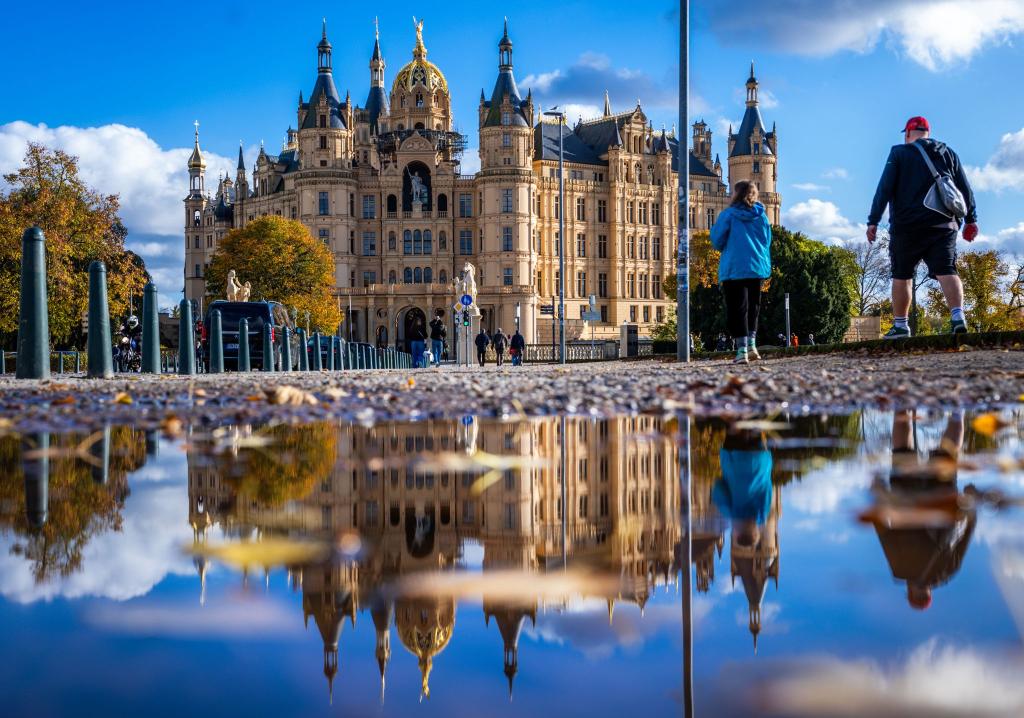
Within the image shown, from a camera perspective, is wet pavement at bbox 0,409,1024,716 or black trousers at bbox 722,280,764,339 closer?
wet pavement at bbox 0,409,1024,716

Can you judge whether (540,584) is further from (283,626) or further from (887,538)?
(887,538)

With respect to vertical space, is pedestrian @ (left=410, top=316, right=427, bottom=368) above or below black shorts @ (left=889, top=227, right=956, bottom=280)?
below

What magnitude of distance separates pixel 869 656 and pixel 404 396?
592cm

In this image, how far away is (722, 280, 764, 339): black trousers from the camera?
476 inches

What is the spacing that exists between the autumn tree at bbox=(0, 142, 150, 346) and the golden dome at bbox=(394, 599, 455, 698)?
38165 mm

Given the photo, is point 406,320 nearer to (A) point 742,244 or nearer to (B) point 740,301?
(B) point 740,301

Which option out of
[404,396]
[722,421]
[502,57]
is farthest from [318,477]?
[502,57]

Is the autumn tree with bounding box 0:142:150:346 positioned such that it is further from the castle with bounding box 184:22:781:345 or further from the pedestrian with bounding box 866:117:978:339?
the castle with bounding box 184:22:781:345

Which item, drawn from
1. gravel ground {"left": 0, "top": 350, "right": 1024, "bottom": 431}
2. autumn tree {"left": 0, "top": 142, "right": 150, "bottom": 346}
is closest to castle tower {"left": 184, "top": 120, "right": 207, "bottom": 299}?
autumn tree {"left": 0, "top": 142, "right": 150, "bottom": 346}

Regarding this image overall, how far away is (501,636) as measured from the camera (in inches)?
54.0

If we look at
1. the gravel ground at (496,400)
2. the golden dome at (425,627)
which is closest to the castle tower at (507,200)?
the gravel ground at (496,400)

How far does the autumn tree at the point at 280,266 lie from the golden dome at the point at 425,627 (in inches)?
2734

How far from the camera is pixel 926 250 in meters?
12.6

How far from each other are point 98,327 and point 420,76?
10303 cm
